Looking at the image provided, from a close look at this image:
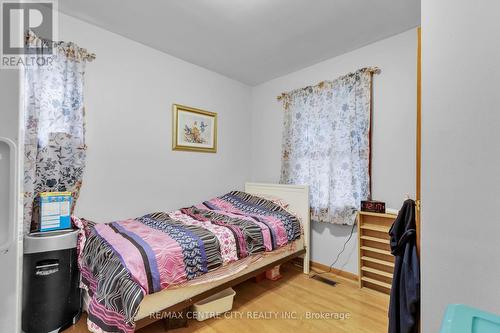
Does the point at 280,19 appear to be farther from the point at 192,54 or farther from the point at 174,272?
the point at 174,272

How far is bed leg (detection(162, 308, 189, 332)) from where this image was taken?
1779 mm

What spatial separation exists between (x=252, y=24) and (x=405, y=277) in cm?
232

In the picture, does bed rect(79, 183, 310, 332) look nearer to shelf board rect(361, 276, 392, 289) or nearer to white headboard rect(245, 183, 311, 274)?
white headboard rect(245, 183, 311, 274)

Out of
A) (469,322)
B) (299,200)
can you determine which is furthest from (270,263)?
(469,322)

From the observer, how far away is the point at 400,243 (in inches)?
49.7

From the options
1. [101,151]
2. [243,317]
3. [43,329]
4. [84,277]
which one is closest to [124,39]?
[101,151]

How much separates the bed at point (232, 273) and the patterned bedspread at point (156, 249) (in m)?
0.05

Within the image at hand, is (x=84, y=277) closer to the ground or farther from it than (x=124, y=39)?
closer to the ground

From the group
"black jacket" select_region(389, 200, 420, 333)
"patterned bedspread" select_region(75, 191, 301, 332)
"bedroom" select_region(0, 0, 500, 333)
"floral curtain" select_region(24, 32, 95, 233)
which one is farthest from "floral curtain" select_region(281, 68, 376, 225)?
"floral curtain" select_region(24, 32, 95, 233)

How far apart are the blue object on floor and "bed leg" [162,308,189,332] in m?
1.70

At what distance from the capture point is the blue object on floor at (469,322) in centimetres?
58

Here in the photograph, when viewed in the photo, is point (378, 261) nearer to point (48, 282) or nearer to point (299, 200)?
point (299, 200)

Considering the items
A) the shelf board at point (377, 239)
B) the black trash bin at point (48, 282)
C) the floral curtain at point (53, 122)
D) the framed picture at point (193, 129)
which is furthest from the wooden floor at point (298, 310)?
the framed picture at point (193, 129)

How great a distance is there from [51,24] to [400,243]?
3.13 metres
